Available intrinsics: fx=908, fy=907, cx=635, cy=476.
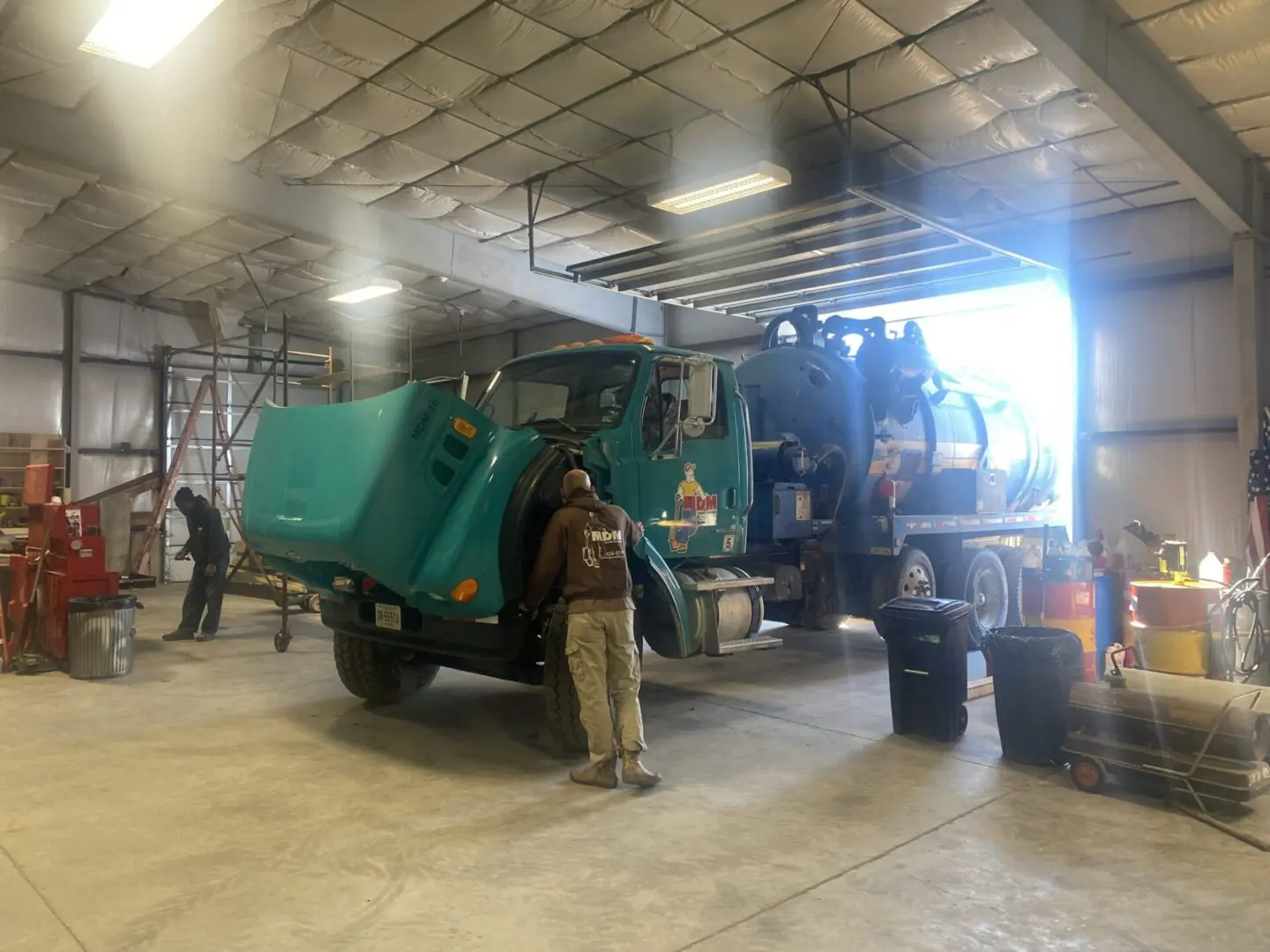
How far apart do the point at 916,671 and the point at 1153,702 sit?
1.46 m

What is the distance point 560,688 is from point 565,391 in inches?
89.6

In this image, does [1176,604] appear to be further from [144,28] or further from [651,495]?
[144,28]

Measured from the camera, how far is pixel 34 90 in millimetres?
7891

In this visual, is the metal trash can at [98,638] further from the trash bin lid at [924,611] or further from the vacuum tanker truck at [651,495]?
the trash bin lid at [924,611]

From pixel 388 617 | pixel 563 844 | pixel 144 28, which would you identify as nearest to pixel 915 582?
pixel 388 617

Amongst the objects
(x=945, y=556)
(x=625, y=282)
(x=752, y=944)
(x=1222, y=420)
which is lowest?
(x=752, y=944)

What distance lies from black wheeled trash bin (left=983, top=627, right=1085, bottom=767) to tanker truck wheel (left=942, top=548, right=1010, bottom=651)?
391cm

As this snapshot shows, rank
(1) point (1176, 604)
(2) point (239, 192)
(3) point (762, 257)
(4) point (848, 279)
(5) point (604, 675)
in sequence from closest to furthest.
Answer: (5) point (604, 675) < (1) point (1176, 604) < (3) point (762, 257) < (2) point (239, 192) < (4) point (848, 279)

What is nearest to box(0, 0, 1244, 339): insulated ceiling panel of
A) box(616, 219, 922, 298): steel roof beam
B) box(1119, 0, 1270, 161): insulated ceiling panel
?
box(1119, 0, 1270, 161): insulated ceiling panel

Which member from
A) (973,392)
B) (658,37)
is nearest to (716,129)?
(658,37)

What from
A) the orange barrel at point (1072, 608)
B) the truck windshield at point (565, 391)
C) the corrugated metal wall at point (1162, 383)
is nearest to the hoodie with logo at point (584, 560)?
the truck windshield at point (565, 391)

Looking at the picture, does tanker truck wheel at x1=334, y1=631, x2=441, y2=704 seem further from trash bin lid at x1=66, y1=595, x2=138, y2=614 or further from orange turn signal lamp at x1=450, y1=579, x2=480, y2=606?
trash bin lid at x1=66, y1=595, x2=138, y2=614

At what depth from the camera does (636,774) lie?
16.4 ft

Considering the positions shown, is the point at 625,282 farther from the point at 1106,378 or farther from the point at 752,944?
the point at 752,944
